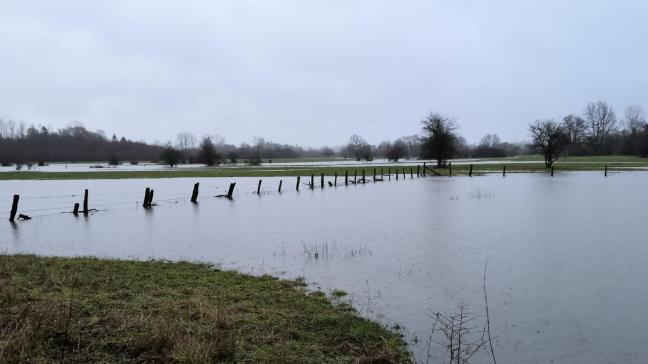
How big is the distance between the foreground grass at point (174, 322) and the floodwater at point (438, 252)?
99 cm

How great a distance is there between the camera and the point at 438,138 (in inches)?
3243

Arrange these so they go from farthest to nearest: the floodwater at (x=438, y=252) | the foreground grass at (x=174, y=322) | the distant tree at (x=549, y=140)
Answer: the distant tree at (x=549, y=140) < the floodwater at (x=438, y=252) < the foreground grass at (x=174, y=322)

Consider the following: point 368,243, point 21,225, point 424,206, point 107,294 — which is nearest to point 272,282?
point 107,294

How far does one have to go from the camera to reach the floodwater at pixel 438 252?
8.14 m

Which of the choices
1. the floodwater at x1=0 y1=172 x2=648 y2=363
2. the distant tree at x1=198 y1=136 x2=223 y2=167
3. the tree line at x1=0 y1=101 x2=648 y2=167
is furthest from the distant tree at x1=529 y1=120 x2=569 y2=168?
the distant tree at x1=198 y1=136 x2=223 y2=167

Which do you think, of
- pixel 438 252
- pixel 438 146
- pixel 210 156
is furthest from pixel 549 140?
pixel 210 156

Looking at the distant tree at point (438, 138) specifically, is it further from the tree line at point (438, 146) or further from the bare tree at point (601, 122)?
the bare tree at point (601, 122)

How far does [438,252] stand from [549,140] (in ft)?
228

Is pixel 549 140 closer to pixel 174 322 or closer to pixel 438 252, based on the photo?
pixel 438 252

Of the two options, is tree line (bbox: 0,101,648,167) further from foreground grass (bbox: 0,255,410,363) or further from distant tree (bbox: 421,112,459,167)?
foreground grass (bbox: 0,255,410,363)

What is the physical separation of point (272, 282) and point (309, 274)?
1372 mm

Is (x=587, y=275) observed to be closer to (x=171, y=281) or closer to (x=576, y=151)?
(x=171, y=281)

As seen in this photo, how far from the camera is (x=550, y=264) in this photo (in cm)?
1270

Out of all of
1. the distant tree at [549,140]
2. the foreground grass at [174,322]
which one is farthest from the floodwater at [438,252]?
the distant tree at [549,140]
